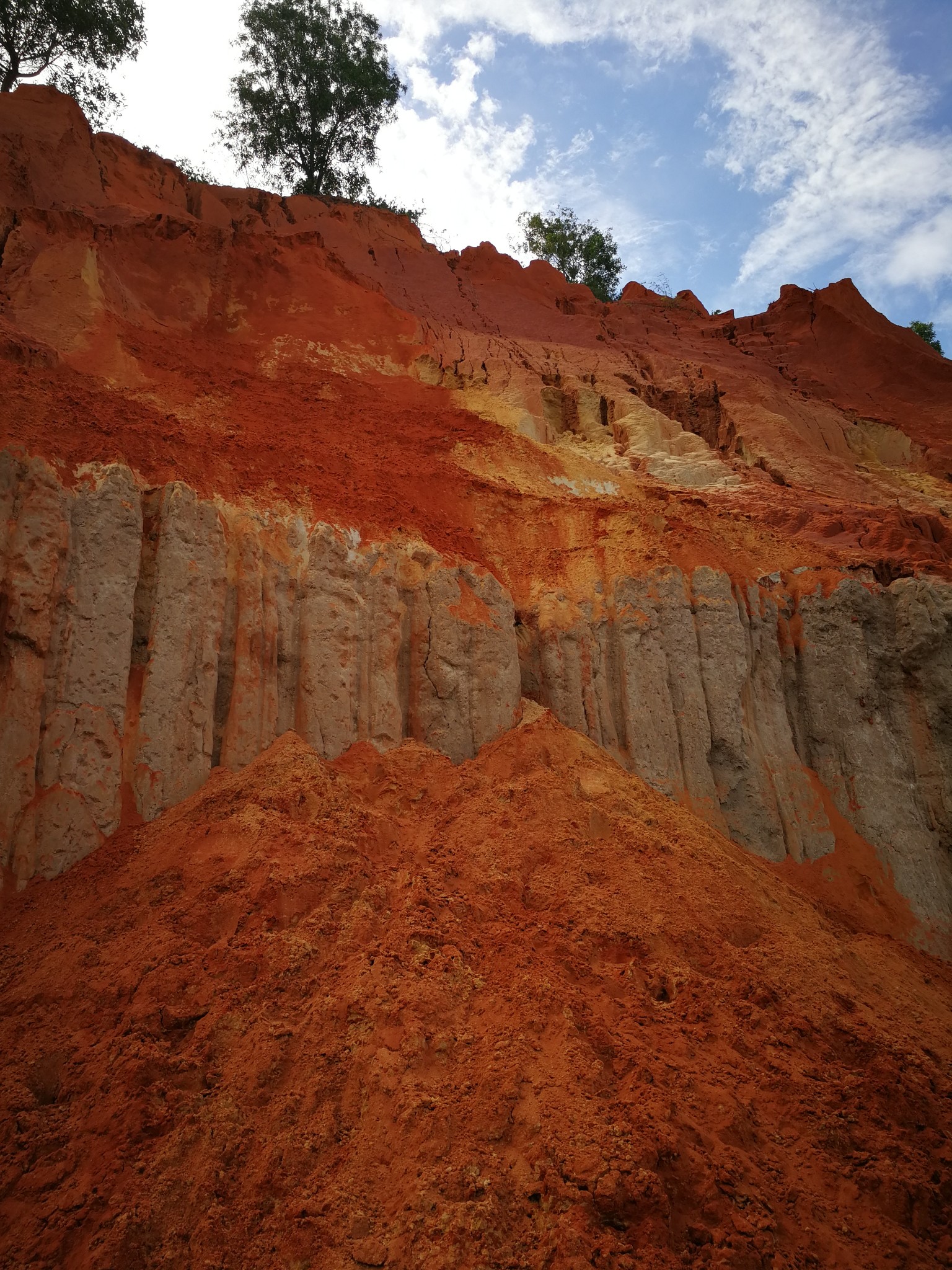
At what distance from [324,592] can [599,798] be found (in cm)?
374

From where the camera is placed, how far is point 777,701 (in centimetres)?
975

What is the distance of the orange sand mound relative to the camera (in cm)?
370

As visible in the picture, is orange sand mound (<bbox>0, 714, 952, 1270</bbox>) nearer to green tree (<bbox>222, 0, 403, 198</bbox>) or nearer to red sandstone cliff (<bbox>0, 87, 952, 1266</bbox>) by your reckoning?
red sandstone cliff (<bbox>0, 87, 952, 1266</bbox>)

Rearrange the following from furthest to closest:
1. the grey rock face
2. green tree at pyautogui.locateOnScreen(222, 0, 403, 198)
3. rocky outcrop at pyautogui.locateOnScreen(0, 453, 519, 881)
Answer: green tree at pyautogui.locateOnScreen(222, 0, 403, 198), the grey rock face, rocky outcrop at pyautogui.locateOnScreen(0, 453, 519, 881)

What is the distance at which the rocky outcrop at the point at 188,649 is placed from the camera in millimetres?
5844

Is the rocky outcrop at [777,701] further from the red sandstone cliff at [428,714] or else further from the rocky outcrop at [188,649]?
the rocky outcrop at [188,649]

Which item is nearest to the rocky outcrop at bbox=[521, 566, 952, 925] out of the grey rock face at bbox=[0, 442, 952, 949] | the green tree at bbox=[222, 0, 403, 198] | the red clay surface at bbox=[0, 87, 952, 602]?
the grey rock face at bbox=[0, 442, 952, 949]

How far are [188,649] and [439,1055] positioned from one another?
4264mm

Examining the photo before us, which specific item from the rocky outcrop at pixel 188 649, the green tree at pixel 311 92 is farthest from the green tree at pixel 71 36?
the rocky outcrop at pixel 188 649

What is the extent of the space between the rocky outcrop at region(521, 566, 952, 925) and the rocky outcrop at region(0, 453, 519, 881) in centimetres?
146

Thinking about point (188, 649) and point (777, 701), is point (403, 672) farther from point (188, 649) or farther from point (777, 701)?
Result: point (777, 701)

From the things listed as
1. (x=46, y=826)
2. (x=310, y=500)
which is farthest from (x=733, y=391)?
(x=46, y=826)

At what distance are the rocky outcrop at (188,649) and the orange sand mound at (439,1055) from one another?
1.80 ft

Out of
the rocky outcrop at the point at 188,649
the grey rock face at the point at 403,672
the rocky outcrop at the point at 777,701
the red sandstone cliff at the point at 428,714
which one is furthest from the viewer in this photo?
the rocky outcrop at the point at 777,701
